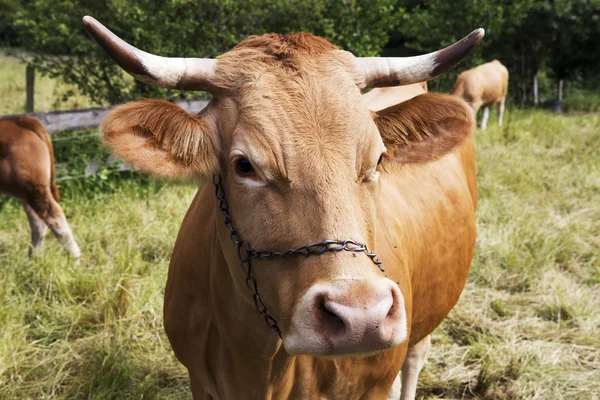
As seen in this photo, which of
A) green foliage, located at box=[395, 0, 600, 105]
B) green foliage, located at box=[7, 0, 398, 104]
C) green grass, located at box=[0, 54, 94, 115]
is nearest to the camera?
green foliage, located at box=[7, 0, 398, 104]

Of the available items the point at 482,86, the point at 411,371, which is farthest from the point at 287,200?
the point at 482,86

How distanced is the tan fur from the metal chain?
0.07 feet

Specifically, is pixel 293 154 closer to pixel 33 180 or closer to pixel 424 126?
pixel 424 126

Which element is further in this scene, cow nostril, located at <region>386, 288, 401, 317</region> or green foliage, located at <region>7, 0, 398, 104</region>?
green foliage, located at <region>7, 0, 398, 104</region>

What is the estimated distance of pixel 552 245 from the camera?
509 cm

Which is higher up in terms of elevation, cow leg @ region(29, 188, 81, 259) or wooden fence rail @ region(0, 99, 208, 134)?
wooden fence rail @ region(0, 99, 208, 134)

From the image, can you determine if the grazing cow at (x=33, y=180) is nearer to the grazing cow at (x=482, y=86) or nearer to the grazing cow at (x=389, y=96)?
the grazing cow at (x=389, y=96)

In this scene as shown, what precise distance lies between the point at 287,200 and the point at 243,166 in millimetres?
206

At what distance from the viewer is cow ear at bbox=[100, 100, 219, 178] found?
165 centimetres

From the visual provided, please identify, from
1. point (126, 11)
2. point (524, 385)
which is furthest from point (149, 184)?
point (524, 385)

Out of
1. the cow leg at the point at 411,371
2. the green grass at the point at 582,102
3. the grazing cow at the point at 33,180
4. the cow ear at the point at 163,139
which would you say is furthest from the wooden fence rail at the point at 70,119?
the green grass at the point at 582,102

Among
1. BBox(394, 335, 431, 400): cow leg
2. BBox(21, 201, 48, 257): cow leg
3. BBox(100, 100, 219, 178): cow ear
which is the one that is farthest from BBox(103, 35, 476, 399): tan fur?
BBox(21, 201, 48, 257): cow leg

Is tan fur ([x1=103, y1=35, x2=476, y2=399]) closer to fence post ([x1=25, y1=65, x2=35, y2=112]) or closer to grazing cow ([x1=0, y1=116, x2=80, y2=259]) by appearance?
grazing cow ([x1=0, y1=116, x2=80, y2=259])

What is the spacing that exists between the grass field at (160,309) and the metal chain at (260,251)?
5.99 ft
